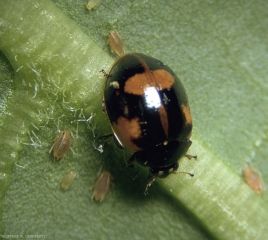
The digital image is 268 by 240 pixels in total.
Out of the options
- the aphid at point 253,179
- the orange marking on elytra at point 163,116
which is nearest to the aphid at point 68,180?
the orange marking on elytra at point 163,116

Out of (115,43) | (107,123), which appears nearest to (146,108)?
(107,123)

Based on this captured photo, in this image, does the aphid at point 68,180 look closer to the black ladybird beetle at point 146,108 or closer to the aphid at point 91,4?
the black ladybird beetle at point 146,108

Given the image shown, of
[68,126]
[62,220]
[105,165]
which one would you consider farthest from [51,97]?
[62,220]

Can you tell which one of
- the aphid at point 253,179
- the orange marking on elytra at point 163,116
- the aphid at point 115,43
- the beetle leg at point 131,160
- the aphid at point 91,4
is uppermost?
the aphid at point 91,4

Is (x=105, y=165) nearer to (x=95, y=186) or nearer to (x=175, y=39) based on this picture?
(x=95, y=186)

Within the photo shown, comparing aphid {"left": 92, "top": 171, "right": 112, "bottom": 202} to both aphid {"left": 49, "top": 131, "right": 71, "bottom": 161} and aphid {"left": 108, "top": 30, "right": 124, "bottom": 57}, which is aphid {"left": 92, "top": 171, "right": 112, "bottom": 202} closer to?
aphid {"left": 49, "top": 131, "right": 71, "bottom": 161}

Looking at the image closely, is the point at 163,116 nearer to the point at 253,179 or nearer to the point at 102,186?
the point at 102,186
